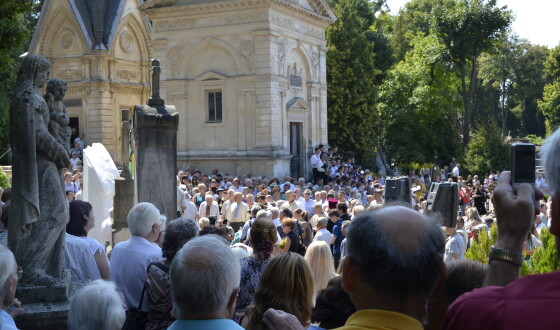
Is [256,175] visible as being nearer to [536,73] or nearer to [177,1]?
[177,1]

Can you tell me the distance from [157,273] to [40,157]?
166cm

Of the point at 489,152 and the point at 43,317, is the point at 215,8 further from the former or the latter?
the point at 43,317

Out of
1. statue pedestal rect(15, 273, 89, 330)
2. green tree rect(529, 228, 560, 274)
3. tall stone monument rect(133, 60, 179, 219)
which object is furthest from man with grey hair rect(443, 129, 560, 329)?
tall stone monument rect(133, 60, 179, 219)

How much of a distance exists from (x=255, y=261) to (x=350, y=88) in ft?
130

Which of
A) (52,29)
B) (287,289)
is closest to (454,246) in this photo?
(287,289)

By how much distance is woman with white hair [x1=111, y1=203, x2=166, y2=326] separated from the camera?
21.0 feet

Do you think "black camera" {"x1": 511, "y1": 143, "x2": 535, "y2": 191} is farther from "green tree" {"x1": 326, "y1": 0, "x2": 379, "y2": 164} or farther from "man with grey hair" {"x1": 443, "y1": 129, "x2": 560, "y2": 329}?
"green tree" {"x1": 326, "y1": 0, "x2": 379, "y2": 164}

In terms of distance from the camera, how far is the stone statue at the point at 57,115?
653 cm

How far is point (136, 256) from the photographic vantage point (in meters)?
6.41

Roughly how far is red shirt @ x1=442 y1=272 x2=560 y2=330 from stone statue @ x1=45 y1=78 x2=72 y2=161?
483 centimetres

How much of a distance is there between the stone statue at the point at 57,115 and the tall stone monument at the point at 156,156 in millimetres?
5881

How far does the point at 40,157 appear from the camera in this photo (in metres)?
6.32

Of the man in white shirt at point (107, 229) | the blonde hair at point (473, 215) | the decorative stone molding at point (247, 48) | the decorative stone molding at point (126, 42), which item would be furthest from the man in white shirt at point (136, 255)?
the decorative stone molding at point (126, 42)

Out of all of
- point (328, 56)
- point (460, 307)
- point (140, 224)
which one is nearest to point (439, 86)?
point (328, 56)
